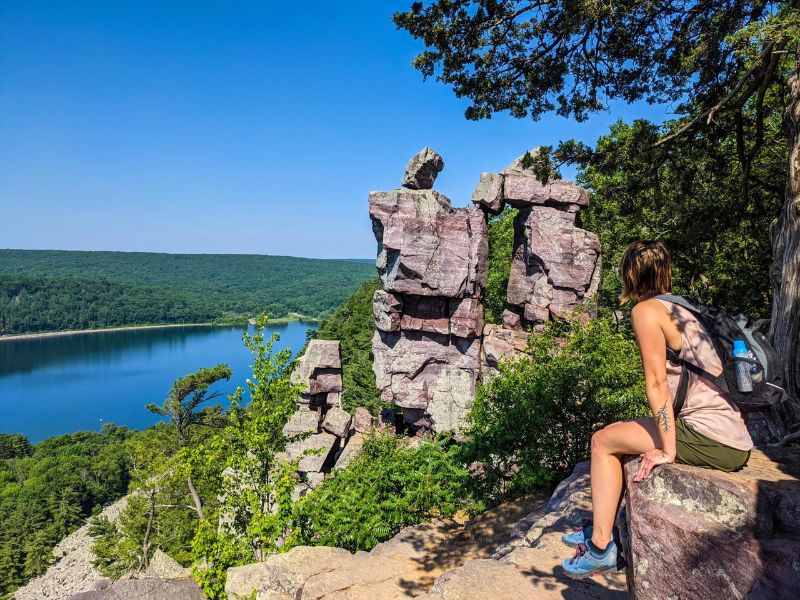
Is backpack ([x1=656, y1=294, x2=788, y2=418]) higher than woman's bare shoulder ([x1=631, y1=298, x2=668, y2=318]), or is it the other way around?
woman's bare shoulder ([x1=631, y1=298, x2=668, y2=318])

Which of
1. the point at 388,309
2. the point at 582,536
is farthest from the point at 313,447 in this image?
the point at 582,536

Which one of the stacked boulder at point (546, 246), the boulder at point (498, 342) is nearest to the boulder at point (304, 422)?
Answer: the stacked boulder at point (546, 246)

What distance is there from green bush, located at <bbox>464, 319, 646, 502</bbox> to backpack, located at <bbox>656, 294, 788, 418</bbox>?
396cm

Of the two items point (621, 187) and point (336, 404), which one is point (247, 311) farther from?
point (621, 187)

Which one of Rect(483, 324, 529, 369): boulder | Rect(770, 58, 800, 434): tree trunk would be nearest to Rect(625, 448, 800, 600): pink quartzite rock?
Rect(770, 58, 800, 434): tree trunk

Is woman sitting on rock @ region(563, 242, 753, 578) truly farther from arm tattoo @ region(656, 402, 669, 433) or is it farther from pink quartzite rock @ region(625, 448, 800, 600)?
pink quartzite rock @ region(625, 448, 800, 600)

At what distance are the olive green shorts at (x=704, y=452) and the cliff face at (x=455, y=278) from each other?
15.1 meters

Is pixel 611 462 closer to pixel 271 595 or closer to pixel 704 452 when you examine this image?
pixel 704 452

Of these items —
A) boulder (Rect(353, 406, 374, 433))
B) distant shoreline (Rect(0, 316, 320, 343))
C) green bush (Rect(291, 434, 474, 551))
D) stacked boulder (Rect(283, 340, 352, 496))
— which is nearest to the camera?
green bush (Rect(291, 434, 474, 551))

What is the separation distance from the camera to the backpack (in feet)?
8.04

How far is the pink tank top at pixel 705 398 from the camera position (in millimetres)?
2492

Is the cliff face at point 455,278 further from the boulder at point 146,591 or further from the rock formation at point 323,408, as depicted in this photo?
the boulder at point 146,591

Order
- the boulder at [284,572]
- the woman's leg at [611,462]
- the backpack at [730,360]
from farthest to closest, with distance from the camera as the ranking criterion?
1. the boulder at [284,572]
2. the woman's leg at [611,462]
3. the backpack at [730,360]

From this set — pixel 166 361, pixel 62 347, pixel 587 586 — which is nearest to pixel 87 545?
pixel 587 586
